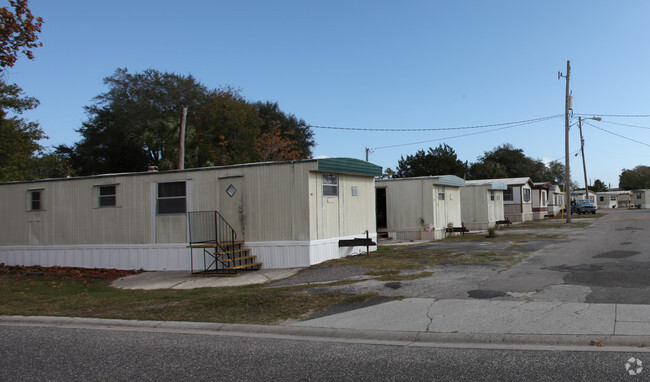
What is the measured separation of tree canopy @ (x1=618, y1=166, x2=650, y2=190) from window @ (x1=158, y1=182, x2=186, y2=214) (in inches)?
4295

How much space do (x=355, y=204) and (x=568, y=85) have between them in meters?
21.9

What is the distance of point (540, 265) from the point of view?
38.5ft

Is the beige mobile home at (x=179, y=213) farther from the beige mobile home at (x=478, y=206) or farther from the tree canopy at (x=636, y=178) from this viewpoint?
the tree canopy at (x=636, y=178)

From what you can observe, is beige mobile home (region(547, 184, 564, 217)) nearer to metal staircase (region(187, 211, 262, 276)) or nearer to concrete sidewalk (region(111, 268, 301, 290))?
metal staircase (region(187, 211, 262, 276))

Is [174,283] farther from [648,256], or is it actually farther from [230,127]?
[230,127]

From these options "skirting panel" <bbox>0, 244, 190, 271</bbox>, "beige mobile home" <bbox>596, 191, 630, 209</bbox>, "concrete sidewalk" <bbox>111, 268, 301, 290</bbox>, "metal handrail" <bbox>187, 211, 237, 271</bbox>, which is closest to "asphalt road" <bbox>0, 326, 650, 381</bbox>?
"concrete sidewalk" <bbox>111, 268, 301, 290</bbox>

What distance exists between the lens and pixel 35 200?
57.4ft

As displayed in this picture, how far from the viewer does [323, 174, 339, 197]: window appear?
14758 millimetres

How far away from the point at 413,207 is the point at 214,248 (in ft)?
35.5

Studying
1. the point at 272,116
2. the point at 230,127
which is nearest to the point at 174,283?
the point at 230,127

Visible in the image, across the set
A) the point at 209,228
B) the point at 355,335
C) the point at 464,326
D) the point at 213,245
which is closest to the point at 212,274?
the point at 213,245

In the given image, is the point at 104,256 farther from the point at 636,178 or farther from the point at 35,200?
the point at 636,178

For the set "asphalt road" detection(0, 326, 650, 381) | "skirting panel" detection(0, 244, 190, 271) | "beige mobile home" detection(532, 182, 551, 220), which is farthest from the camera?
"beige mobile home" detection(532, 182, 551, 220)

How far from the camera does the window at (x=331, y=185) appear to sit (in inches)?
581
